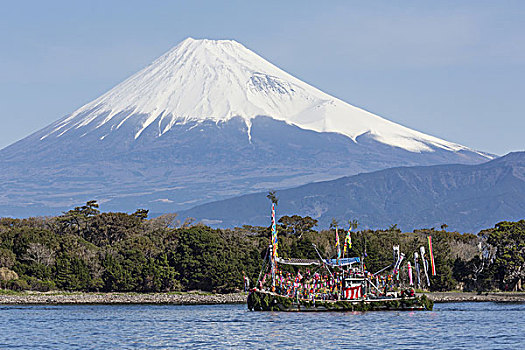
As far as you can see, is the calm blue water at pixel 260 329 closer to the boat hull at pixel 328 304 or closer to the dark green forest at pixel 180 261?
the boat hull at pixel 328 304

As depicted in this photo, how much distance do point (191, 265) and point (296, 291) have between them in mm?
34833

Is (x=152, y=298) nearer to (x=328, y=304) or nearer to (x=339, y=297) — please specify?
(x=339, y=297)

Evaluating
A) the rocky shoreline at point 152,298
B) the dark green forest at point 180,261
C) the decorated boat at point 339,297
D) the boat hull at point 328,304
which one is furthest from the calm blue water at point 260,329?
the dark green forest at point 180,261

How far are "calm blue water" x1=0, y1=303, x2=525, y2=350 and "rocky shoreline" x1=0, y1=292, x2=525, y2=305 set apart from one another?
49.6ft

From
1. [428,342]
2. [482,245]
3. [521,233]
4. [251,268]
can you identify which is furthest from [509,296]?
[428,342]

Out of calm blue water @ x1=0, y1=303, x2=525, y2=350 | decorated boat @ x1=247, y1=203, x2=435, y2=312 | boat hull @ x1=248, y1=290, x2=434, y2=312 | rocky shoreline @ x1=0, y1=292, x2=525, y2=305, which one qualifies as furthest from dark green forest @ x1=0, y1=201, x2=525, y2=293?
boat hull @ x1=248, y1=290, x2=434, y2=312

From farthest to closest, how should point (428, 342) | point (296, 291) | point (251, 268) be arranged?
point (251, 268)
point (296, 291)
point (428, 342)

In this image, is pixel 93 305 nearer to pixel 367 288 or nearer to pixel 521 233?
pixel 367 288

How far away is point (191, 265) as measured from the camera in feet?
383

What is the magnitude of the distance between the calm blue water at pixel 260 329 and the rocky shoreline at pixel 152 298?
49.6ft

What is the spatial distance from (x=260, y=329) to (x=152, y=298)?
143 ft

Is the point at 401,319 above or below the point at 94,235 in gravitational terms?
below

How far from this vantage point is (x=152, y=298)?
110 metres

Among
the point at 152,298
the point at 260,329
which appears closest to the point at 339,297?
the point at 260,329
